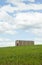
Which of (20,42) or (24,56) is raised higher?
(20,42)

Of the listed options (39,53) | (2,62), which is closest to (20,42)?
(39,53)

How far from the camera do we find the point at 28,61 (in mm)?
25578

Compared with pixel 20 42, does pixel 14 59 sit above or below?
below

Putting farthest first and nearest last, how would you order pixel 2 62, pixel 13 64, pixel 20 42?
pixel 20 42, pixel 2 62, pixel 13 64

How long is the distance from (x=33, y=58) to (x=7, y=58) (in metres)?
3.45

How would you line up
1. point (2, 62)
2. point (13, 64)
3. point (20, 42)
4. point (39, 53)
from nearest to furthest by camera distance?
point (13, 64) < point (2, 62) < point (39, 53) < point (20, 42)

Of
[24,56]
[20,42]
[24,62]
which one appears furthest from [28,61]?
[20,42]

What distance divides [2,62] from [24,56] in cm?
329

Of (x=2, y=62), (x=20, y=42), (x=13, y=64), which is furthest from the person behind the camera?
(x=20, y=42)

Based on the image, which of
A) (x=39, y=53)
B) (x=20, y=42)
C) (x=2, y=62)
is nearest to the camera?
(x=2, y=62)

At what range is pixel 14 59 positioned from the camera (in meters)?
26.7

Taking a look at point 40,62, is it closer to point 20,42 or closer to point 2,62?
point 2,62

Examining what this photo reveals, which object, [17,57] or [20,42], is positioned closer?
[17,57]

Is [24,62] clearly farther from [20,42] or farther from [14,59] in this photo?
[20,42]
